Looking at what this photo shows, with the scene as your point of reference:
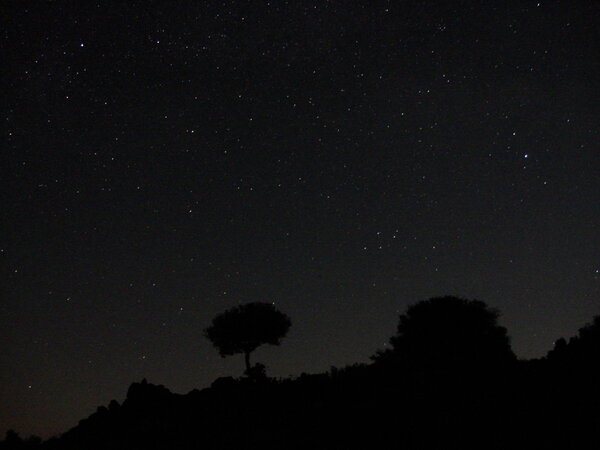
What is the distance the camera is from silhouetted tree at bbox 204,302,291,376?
36000 millimetres

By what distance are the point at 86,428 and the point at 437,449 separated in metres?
13.0

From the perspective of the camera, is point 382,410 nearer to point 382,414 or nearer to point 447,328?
point 382,414

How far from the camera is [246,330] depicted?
3603 cm

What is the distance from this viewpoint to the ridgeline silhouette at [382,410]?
423 inches

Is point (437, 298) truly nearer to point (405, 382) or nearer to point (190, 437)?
point (405, 382)

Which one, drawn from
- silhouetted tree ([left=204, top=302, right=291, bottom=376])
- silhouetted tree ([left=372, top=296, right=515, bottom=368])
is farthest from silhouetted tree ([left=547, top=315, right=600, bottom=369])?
silhouetted tree ([left=204, top=302, right=291, bottom=376])

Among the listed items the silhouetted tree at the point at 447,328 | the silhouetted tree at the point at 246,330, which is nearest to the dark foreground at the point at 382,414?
the silhouetted tree at the point at 447,328

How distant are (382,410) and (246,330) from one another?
78.5 ft

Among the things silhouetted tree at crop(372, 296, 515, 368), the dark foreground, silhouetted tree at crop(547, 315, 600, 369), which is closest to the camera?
the dark foreground

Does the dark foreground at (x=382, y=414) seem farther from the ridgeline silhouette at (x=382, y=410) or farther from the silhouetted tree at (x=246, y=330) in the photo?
the silhouetted tree at (x=246, y=330)

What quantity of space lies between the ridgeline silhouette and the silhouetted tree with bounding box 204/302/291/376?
576 inches

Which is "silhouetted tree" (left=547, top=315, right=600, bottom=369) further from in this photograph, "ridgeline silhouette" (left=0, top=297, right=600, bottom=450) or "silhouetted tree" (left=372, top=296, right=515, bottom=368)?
"silhouetted tree" (left=372, top=296, right=515, bottom=368)

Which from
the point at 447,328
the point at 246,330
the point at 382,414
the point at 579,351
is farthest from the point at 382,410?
the point at 246,330

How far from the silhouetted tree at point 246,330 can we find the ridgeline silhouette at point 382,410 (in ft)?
48.0
